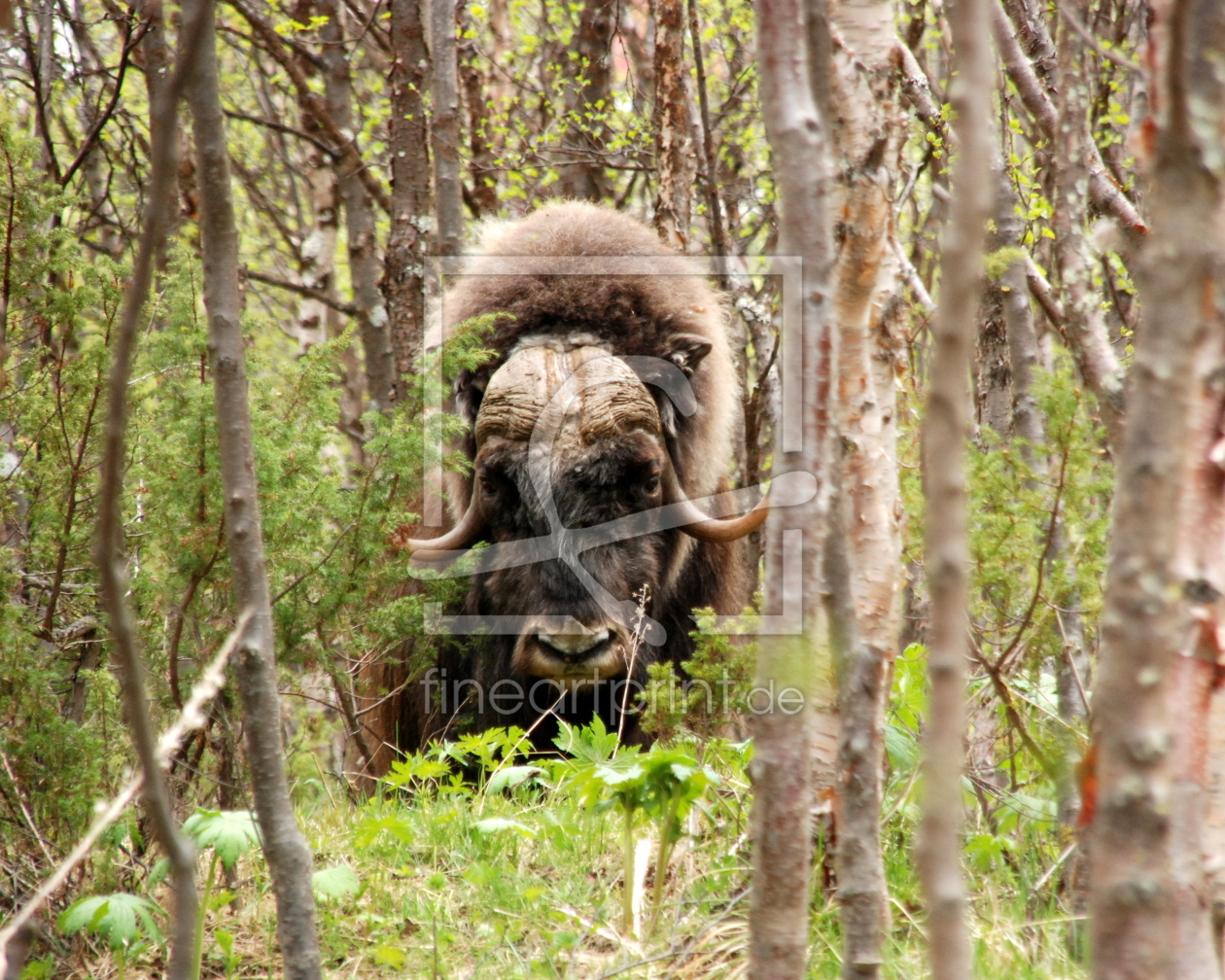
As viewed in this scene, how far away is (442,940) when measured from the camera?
7.45 ft

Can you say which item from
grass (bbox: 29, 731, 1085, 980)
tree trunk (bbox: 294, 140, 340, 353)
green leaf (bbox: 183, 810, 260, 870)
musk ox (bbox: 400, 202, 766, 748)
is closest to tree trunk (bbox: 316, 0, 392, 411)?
tree trunk (bbox: 294, 140, 340, 353)

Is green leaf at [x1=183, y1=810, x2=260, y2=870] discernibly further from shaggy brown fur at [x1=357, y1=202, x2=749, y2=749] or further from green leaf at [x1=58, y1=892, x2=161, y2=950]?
shaggy brown fur at [x1=357, y1=202, x2=749, y2=749]

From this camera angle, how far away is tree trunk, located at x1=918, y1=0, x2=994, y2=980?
4.32 ft

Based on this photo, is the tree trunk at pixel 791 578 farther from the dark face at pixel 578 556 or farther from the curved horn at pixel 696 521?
the curved horn at pixel 696 521

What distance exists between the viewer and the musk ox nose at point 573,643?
13.3 ft

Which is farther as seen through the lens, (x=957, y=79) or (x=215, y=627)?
(x=215, y=627)

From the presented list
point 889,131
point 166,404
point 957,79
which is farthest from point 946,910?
point 166,404

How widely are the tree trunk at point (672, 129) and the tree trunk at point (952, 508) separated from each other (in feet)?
14.3

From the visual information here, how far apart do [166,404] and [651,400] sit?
1.95m

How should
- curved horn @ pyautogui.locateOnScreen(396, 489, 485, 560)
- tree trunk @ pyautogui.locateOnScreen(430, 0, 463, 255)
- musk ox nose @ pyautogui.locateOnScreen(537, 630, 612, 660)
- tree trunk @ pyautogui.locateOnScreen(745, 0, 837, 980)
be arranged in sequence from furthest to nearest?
tree trunk @ pyautogui.locateOnScreen(430, 0, 463, 255) → curved horn @ pyautogui.locateOnScreen(396, 489, 485, 560) → musk ox nose @ pyautogui.locateOnScreen(537, 630, 612, 660) → tree trunk @ pyautogui.locateOnScreen(745, 0, 837, 980)

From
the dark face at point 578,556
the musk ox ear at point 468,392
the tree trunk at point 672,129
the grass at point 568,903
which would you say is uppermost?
the tree trunk at point 672,129

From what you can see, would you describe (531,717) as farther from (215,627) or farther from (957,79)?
(957,79)

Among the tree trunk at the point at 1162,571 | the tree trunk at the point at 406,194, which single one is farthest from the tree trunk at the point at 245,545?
the tree trunk at the point at 406,194

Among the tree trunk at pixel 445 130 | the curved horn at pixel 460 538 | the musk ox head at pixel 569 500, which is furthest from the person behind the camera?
the tree trunk at pixel 445 130
